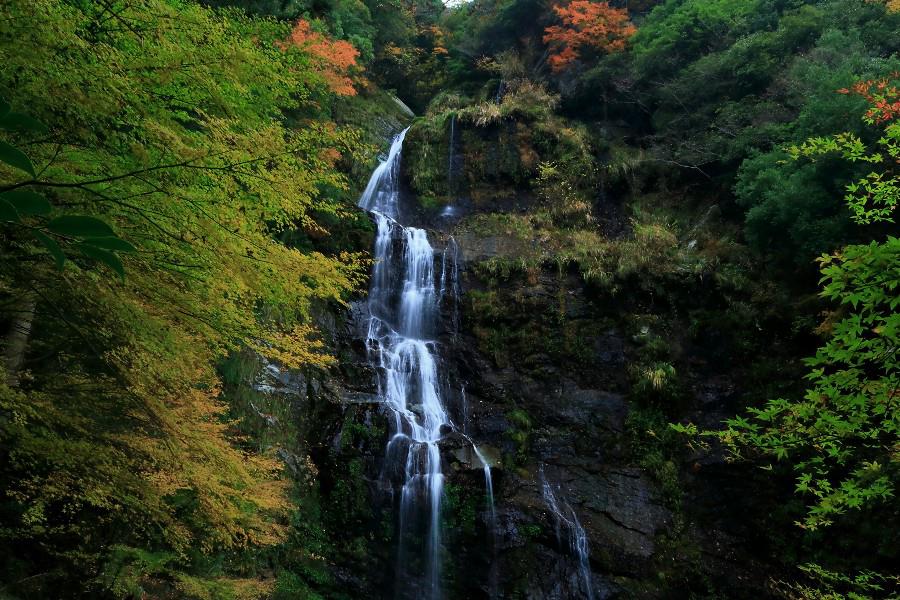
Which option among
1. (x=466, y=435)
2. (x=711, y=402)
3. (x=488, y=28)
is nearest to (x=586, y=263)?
(x=711, y=402)

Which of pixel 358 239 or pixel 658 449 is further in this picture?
pixel 358 239

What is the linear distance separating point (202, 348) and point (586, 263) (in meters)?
11.6

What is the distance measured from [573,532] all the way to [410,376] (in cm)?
507

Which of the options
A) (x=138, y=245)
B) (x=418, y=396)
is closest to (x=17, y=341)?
(x=138, y=245)

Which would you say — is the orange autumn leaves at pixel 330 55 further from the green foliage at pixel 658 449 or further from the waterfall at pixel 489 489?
the green foliage at pixel 658 449

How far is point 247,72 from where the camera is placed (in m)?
3.57

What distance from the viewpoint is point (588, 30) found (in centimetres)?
1958

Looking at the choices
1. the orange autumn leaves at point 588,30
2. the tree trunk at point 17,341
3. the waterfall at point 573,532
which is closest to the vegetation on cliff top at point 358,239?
the tree trunk at point 17,341

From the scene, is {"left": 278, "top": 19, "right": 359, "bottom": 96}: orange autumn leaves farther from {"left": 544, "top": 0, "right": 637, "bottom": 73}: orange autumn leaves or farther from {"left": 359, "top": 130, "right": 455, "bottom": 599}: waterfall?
{"left": 544, "top": 0, "right": 637, "bottom": 73}: orange autumn leaves

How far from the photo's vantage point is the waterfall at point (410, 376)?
10.1 metres

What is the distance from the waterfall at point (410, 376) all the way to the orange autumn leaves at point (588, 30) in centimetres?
940

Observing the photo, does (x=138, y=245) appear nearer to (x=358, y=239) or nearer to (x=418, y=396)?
(x=418, y=396)

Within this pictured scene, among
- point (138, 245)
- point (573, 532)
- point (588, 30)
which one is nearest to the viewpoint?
point (138, 245)

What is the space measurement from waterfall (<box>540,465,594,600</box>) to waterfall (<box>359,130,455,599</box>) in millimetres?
2335
